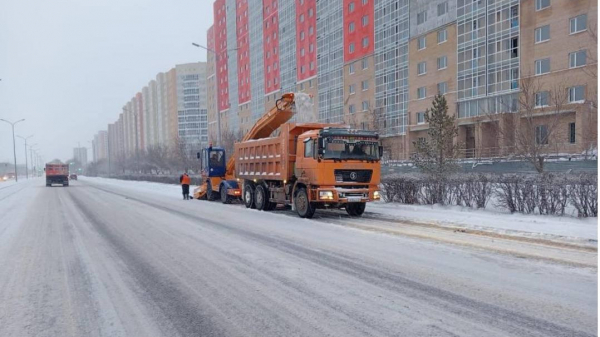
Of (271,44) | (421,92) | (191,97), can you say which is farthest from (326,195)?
(191,97)

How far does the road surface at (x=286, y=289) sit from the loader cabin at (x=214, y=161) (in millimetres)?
12266

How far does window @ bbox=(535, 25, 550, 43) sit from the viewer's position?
115 feet

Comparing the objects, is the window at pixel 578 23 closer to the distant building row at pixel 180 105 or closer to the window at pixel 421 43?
the window at pixel 421 43

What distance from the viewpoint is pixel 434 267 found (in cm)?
639

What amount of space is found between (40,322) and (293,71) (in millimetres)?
67214

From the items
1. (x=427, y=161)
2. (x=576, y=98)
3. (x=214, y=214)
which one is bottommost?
(x=214, y=214)

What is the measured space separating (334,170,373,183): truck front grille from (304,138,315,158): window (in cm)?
98

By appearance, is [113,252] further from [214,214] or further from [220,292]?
[214,214]

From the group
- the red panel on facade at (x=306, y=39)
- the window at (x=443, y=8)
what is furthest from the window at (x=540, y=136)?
the red panel on facade at (x=306, y=39)

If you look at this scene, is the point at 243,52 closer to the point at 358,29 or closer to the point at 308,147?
the point at 358,29

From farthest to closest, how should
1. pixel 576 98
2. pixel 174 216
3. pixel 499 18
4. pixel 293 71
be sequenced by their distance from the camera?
pixel 293 71 < pixel 499 18 < pixel 576 98 < pixel 174 216

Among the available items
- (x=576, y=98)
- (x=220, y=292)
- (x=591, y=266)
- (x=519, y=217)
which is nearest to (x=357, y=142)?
(x=519, y=217)

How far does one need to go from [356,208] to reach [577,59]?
28.9m

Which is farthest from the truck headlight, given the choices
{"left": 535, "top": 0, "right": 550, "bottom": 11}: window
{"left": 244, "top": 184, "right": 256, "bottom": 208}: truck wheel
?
{"left": 535, "top": 0, "right": 550, "bottom": 11}: window
